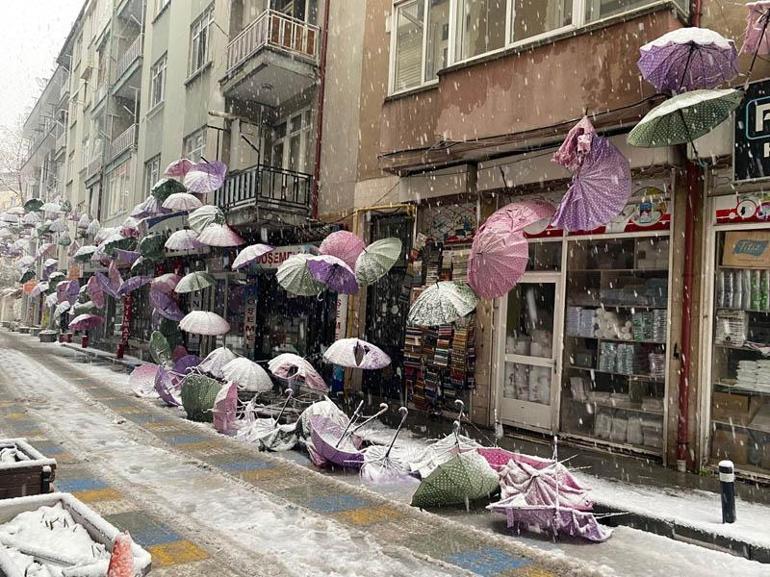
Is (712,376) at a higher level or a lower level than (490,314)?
lower

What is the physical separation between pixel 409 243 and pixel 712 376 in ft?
20.4

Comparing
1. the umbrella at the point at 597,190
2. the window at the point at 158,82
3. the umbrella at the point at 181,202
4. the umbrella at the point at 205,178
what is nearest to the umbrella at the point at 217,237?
the umbrella at the point at 205,178

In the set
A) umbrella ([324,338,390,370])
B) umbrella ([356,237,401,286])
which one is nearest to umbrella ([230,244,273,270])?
umbrella ([356,237,401,286])

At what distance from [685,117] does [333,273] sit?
5749 mm

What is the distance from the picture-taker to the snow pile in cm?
298

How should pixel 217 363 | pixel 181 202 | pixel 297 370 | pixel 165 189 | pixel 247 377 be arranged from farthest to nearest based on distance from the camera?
pixel 165 189, pixel 181 202, pixel 217 363, pixel 247 377, pixel 297 370

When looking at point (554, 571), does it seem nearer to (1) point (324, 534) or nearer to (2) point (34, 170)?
(1) point (324, 534)

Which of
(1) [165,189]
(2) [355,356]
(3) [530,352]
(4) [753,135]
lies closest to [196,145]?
(1) [165,189]

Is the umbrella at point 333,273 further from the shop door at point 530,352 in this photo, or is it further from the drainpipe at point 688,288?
the drainpipe at point 688,288

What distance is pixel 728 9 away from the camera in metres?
7.39

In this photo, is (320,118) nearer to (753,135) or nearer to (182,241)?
(182,241)

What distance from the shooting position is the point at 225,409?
9.77m

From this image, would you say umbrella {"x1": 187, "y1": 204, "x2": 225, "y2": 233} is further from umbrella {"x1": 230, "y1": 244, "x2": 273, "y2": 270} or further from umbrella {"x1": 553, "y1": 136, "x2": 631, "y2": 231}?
umbrella {"x1": 553, "y1": 136, "x2": 631, "y2": 231}

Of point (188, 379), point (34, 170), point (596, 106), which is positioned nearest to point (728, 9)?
point (596, 106)
